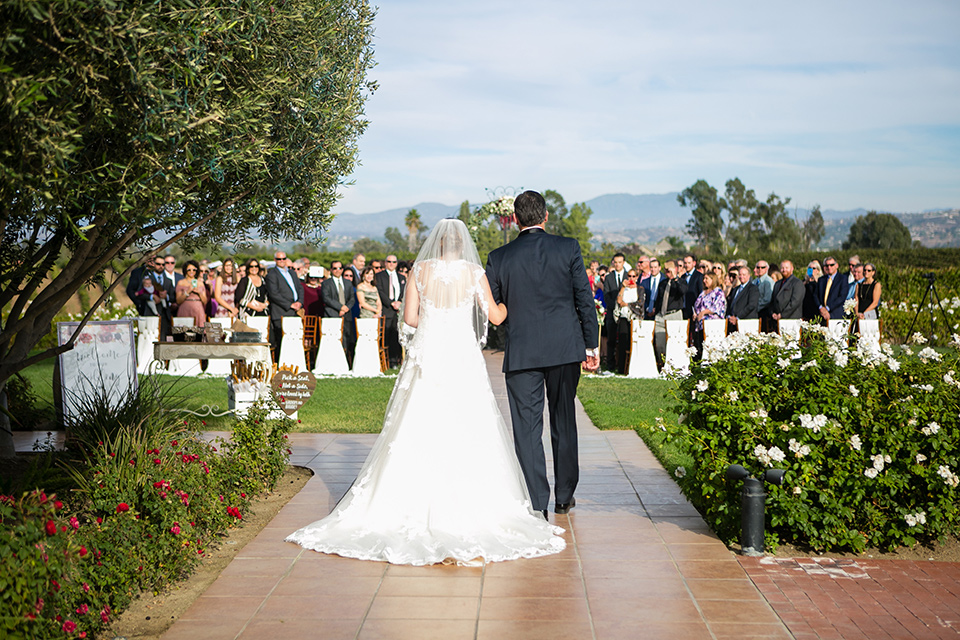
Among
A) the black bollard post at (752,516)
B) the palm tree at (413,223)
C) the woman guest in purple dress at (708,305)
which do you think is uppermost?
the palm tree at (413,223)

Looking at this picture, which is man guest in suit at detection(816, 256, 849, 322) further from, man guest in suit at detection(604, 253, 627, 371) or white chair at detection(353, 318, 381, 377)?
white chair at detection(353, 318, 381, 377)

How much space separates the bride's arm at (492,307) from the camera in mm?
5887

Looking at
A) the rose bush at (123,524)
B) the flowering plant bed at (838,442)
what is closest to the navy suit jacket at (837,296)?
the flowering plant bed at (838,442)

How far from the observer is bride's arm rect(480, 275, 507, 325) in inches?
232

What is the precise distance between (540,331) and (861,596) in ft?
8.43

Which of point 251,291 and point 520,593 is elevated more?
point 251,291

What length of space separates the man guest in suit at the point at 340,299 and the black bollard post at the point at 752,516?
1124 centimetres

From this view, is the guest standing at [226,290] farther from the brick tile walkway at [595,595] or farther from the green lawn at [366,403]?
the brick tile walkway at [595,595]

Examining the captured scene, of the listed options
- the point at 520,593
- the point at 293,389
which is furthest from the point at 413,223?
the point at 520,593

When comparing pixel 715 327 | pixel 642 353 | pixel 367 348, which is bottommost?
pixel 642 353

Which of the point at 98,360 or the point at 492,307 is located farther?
the point at 98,360

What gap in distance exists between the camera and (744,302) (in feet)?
48.8

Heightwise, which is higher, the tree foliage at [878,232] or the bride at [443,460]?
the tree foliage at [878,232]

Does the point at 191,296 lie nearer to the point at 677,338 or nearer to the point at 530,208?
the point at 677,338
